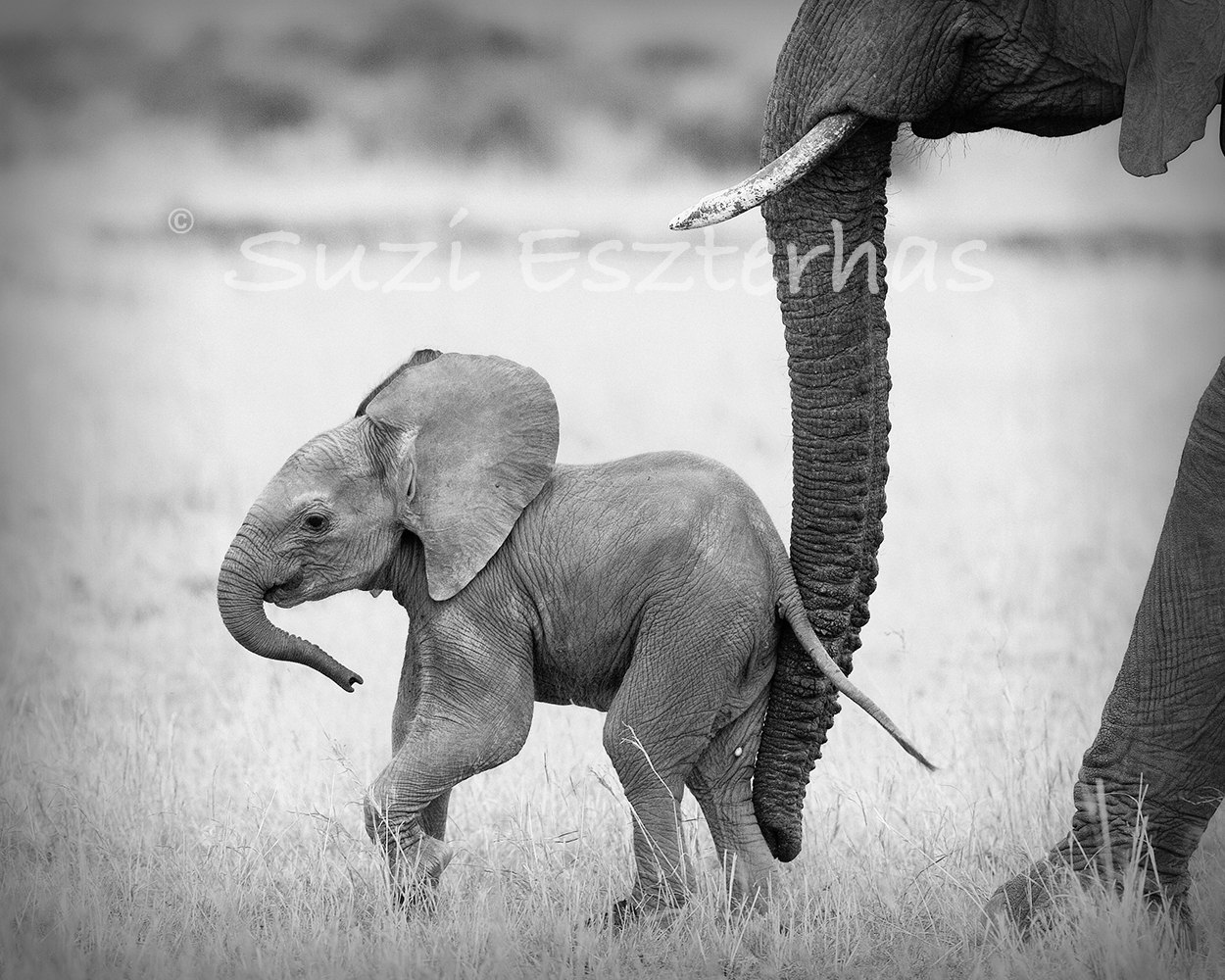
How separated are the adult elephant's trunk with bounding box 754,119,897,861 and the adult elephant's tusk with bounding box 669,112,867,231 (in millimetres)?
106

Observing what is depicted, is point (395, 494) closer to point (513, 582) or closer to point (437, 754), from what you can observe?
point (513, 582)

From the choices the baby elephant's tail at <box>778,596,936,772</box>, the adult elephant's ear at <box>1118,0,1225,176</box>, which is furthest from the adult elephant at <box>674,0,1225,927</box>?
the baby elephant's tail at <box>778,596,936,772</box>

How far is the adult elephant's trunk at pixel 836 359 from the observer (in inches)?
183

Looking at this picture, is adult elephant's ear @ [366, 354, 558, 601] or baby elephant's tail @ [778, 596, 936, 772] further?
adult elephant's ear @ [366, 354, 558, 601]

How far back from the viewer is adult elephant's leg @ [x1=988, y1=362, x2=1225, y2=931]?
14.6 feet

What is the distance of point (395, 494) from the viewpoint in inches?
195

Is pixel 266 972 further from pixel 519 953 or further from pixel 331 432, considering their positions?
pixel 331 432

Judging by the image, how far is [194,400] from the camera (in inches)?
457

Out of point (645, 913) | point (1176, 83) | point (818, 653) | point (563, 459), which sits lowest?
point (645, 913)

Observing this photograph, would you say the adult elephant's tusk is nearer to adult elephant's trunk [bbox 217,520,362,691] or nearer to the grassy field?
adult elephant's trunk [bbox 217,520,362,691]

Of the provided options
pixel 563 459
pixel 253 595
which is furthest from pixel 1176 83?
pixel 563 459
